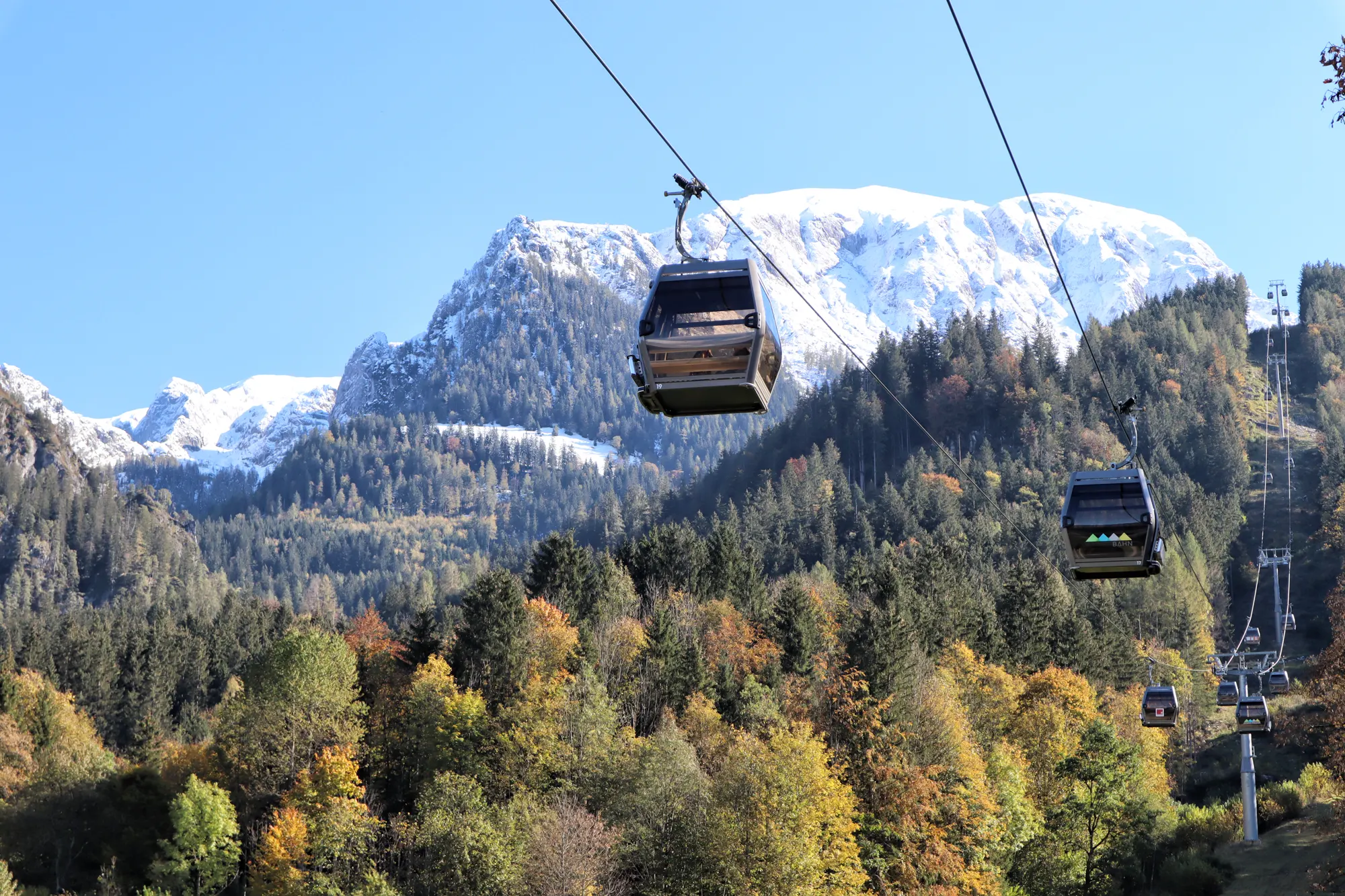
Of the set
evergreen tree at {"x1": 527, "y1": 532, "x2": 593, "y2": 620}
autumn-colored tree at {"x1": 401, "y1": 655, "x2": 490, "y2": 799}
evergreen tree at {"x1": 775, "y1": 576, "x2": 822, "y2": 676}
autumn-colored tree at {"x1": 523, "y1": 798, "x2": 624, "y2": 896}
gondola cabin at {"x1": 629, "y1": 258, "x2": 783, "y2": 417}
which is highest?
gondola cabin at {"x1": 629, "y1": 258, "x2": 783, "y2": 417}

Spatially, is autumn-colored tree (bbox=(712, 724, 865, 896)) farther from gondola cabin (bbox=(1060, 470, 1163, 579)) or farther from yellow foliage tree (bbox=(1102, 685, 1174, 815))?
gondola cabin (bbox=(1060, 470, 1163, 579))

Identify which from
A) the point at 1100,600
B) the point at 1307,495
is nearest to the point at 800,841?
the point at 1100,600

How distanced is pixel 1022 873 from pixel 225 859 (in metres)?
44.9

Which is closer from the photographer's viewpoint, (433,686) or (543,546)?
(433,686)

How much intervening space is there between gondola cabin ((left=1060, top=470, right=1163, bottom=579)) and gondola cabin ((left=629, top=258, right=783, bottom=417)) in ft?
35.3

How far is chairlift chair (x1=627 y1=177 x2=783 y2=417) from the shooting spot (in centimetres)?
2103

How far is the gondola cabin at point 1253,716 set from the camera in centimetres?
6688

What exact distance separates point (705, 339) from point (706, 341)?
5cm

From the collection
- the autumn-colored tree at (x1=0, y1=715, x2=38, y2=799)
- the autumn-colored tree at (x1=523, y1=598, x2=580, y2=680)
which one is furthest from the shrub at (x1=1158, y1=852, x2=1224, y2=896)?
the autumn-colored tree at (x1=0, y1=715, x2=38, y2=799)

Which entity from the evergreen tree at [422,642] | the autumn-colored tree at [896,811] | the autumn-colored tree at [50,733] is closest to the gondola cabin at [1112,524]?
the autumn-colored tree at [896,811]

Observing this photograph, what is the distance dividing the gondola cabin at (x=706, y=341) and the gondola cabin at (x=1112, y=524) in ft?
35.3

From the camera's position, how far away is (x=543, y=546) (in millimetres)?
98188

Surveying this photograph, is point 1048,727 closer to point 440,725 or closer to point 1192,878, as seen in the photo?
→ point 1192,878

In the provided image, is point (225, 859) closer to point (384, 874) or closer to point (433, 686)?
point (433, 686)
